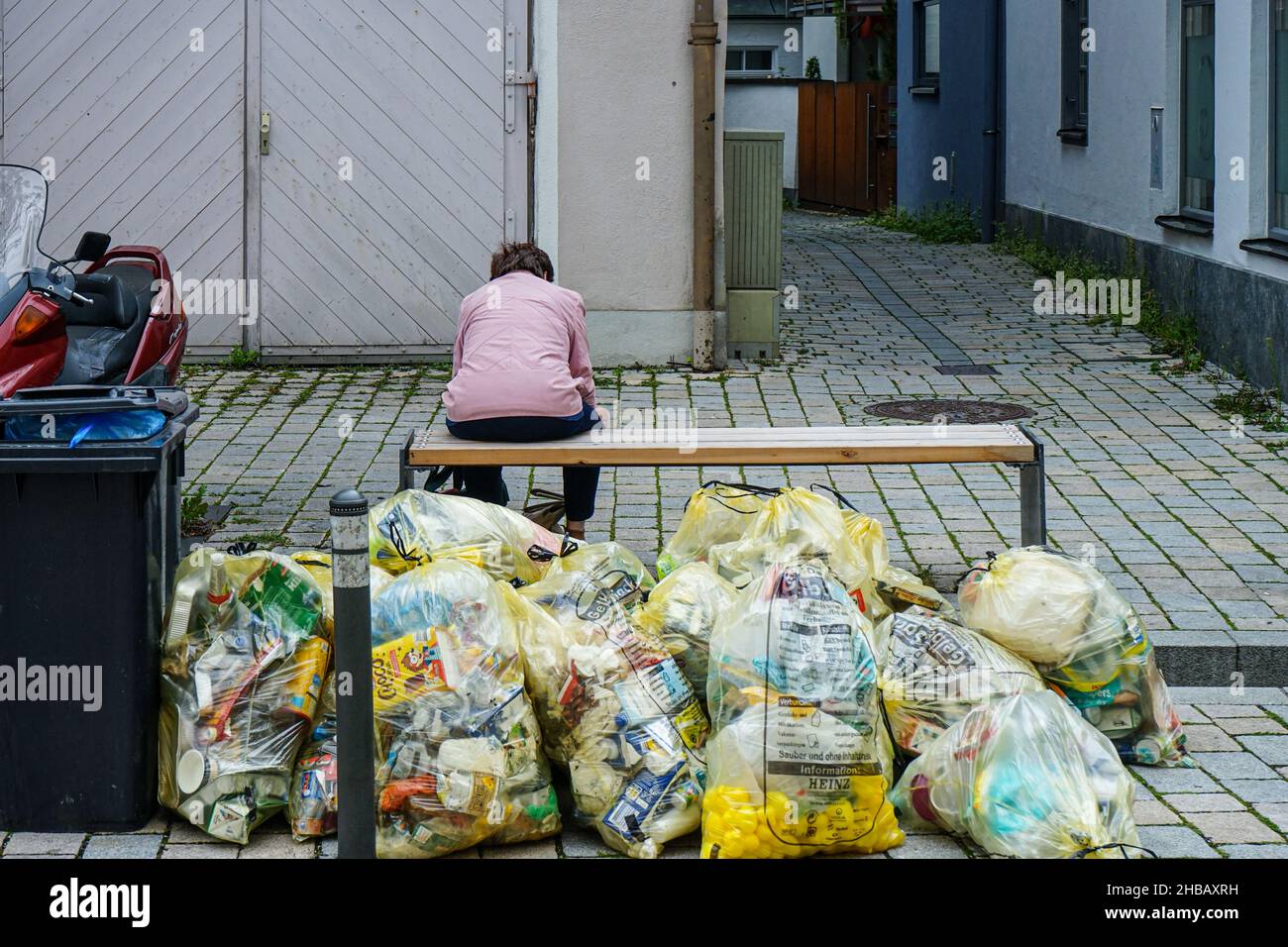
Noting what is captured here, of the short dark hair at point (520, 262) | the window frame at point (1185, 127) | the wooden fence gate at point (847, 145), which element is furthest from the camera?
the wooden fence gate at point (847, 145)

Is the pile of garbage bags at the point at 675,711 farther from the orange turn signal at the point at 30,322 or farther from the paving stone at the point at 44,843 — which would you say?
the orange turn signal at the point at 30,322

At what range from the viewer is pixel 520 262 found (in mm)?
6484

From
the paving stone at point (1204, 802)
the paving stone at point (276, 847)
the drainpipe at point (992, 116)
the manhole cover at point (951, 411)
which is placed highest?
the drainpipe at point (992, 116)

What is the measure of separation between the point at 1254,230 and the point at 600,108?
4.09m

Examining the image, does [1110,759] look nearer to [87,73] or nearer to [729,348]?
[729,348]

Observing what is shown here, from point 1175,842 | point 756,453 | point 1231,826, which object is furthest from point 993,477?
point 1175,842

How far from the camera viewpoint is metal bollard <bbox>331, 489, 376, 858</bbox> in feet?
11.9

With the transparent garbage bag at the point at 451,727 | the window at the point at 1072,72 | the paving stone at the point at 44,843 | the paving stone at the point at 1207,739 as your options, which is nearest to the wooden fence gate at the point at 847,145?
the window at the point at 1072,72

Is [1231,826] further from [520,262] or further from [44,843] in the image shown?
[520,262]

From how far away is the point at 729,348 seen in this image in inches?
438

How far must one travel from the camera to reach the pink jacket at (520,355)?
6129 mm

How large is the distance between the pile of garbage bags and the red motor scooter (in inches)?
77.7

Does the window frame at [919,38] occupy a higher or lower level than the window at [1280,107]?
higher

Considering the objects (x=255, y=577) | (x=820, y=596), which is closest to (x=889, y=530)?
(x=820, y=596)
